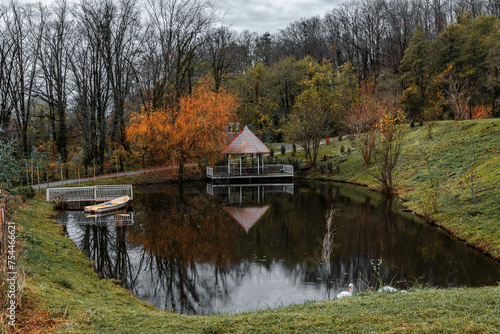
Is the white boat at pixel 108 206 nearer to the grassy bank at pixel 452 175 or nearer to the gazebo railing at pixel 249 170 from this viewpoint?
the gazebo railing at pixel 249 170

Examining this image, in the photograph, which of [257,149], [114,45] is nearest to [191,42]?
[114,45]

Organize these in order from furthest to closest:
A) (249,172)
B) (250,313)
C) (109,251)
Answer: (249,172)
(109,251)
(250,313)

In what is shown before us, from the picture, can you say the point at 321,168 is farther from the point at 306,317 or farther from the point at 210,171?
the point at 306,317

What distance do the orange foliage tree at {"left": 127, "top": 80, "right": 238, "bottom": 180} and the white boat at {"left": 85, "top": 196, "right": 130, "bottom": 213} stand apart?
7.98m

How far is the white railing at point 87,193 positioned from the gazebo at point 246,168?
9032 mm

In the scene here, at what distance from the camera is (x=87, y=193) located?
20.6 m

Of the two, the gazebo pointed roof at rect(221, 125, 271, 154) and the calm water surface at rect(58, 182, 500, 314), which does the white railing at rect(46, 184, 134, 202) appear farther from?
the gazebo pointed roof at rect(221, 125, 271, 154)

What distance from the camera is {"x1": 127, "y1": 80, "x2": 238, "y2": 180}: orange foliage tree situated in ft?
86.8

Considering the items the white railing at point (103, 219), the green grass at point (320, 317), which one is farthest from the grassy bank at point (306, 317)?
the white railing at point (103, 219)

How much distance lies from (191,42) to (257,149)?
12674 mm

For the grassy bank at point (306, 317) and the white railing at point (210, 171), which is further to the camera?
the white railing at point (210, 171)

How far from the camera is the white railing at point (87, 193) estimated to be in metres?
19.5

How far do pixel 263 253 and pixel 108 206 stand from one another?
973 centimetres

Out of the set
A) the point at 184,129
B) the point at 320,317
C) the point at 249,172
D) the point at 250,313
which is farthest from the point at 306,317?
the point at 249,172
